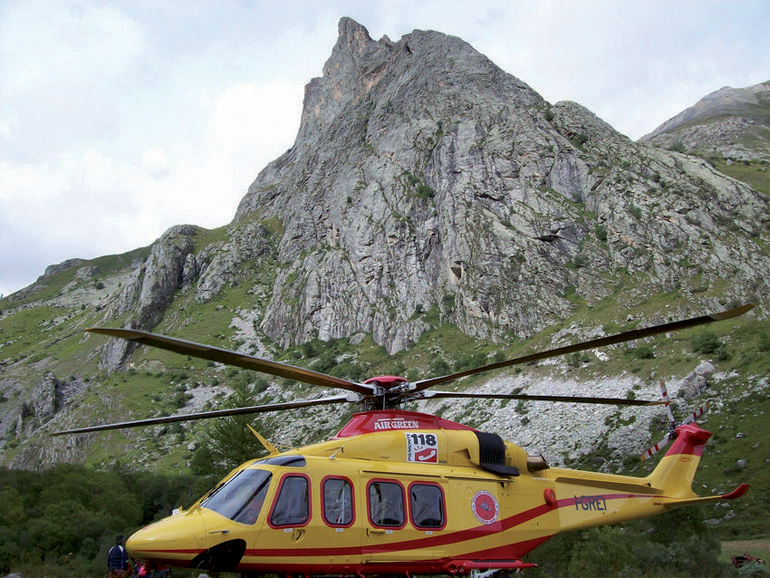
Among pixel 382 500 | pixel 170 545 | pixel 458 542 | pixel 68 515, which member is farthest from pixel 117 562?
pixel 458 542

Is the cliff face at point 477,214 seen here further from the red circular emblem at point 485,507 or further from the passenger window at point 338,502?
the passenger window at point 338,502

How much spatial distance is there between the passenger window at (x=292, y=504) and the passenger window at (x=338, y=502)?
0.96 feet

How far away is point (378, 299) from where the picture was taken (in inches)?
2584

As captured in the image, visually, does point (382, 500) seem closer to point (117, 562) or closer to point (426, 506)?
point (426, 506)

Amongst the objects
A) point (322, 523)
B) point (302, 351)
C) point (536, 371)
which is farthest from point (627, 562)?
point (302, 351)

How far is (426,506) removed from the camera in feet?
26.6

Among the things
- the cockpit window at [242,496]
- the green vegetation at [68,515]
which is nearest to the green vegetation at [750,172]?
the green vegetation at [68,515]

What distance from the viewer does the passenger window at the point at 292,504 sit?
728 cm

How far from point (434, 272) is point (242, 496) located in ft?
184

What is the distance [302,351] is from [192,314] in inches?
903

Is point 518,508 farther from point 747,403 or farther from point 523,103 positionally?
point 523,103

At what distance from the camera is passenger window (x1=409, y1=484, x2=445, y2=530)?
26.2 feet

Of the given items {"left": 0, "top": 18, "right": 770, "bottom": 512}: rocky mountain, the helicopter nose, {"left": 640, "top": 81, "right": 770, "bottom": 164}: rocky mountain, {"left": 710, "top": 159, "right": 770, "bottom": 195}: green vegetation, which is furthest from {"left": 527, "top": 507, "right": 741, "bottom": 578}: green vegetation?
{"left": 640, "top": 81, "right": 770, "bottom": 164}: rocky mountain

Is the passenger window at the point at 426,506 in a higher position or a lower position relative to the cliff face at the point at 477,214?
lower
